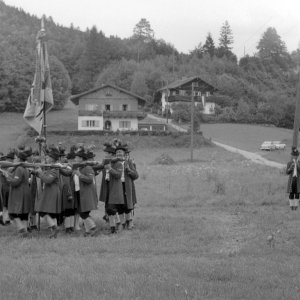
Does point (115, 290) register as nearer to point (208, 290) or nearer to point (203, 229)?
point (208, 290)

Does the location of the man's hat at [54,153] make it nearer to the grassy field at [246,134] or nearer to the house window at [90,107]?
the grassy field at [246,134]

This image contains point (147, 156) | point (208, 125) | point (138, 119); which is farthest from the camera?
point (208, 125)

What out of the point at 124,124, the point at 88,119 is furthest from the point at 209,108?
the point at 88,119

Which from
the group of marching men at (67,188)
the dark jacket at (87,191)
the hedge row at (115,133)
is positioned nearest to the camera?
the group of marching men at (67,188)

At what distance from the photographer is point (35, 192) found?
12711 mm

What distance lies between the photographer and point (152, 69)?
117 m

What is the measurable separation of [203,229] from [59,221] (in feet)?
11.1

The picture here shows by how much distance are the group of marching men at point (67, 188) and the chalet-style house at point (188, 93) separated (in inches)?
3158

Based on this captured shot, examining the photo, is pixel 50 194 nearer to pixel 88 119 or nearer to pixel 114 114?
pixel 88 119

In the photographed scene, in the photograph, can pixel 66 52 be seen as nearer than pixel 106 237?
No

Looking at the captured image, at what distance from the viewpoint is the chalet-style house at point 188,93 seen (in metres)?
93.9

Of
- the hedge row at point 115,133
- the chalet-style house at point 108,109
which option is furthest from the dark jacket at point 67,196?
the chalet-style house at point 108,109

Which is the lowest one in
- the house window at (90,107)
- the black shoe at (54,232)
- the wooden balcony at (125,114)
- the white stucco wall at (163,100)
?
the black shoe at (54,232)

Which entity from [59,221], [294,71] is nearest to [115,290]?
[59,221]
